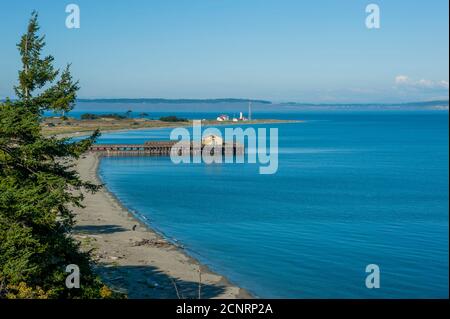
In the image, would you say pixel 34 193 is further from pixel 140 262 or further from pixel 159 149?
pixel 159 149

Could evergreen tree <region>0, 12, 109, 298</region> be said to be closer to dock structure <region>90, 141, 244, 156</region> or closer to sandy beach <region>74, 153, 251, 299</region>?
sandy beach <region>74, 153, 251, 299</region>

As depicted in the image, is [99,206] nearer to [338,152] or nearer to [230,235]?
[230,235]

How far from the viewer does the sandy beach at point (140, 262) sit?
24.7 meters

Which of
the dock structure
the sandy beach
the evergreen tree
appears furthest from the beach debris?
the dock structure

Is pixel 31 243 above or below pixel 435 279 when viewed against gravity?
above

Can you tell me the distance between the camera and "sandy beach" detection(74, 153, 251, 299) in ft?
80.9

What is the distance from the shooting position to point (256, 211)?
48188 mm

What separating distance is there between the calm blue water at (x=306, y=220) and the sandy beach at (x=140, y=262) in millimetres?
1566

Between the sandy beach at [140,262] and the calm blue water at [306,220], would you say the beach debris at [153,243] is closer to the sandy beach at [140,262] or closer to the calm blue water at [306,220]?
the sandy beach at [140,262]

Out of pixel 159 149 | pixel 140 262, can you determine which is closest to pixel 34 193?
pixel 140 262

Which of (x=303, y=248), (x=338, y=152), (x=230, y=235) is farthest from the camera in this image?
(x=338, y=152)

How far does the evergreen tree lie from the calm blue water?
37.7ft
